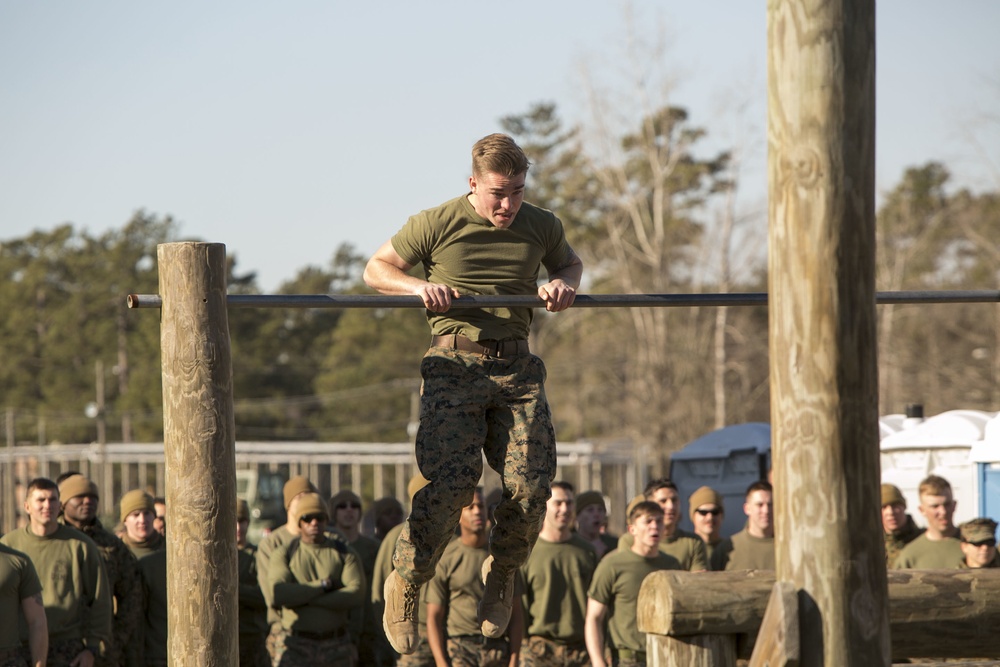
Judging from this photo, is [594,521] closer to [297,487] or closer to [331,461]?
[297,487]

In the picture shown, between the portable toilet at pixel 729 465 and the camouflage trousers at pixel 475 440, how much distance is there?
9.52m

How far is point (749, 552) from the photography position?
31.1 feet

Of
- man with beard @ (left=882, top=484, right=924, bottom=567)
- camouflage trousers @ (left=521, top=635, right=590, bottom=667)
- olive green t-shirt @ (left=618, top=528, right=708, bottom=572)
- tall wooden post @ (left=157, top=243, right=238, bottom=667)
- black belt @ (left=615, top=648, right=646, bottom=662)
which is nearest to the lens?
tall wooden post @ (left=157, top=243, right=238, bottom=667)

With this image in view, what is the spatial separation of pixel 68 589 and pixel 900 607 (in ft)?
18.1

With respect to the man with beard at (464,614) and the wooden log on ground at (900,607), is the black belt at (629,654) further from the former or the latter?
the wooden log on ground at (900,607)

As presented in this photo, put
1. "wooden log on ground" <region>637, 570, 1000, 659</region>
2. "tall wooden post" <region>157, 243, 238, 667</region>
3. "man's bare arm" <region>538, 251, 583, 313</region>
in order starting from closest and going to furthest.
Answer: "wooden log on ground" <region>637, 570, 1000, 659</region> → "tall wooden post" <region>157, 243, 238, 667</region> → "man's bare arm" <region>538, 251, 583, 313</region>

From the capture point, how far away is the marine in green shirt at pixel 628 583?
863 centimetres

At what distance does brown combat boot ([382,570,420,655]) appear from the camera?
589cm

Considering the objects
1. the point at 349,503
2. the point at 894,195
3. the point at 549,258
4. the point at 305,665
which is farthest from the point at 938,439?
the point at 894,195

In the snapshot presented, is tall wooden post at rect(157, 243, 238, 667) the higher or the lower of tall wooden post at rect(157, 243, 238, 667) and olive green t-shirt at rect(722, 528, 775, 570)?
the higher

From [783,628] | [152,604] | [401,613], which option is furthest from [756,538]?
[783,628]

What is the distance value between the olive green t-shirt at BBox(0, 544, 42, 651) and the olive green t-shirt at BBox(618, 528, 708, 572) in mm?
3712

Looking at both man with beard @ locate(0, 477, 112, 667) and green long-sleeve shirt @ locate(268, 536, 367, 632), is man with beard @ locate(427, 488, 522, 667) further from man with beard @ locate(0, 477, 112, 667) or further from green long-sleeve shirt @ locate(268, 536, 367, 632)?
man with beard @ locate(0, 477, 112, 667)

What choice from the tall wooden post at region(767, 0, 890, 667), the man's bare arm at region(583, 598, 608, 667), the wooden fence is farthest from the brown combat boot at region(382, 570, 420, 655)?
the wooden fence
